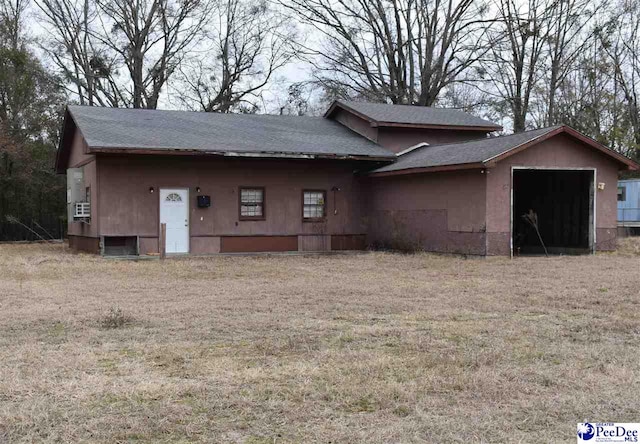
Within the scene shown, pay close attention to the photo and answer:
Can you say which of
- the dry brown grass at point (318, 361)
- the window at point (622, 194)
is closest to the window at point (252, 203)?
the dry brown grass at point (318, 361)

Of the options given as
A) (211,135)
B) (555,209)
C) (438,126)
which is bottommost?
(555,209)

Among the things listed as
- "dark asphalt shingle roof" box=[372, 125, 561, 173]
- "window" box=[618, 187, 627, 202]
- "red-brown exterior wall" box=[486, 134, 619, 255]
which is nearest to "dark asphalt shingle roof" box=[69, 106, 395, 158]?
"dark asphalt shingle roof" box=[372, 125, 561, 173]

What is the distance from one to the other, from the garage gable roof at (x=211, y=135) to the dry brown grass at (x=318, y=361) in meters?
7.53

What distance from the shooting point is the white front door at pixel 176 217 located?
19547 millimetres

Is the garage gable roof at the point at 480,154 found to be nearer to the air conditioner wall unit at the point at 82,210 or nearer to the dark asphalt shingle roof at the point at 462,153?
the dark asphalt shingle roof at the point at 462,153

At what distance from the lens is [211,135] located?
20.6 meters

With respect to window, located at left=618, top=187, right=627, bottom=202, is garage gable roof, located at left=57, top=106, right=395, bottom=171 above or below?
above

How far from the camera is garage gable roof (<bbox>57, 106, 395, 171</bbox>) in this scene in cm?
1870

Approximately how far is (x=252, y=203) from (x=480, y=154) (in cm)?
689

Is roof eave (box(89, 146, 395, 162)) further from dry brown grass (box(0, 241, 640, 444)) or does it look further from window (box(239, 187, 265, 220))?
dry brown grass (box(0, 241, 640, 444))

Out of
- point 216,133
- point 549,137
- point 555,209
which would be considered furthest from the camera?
point 555,209

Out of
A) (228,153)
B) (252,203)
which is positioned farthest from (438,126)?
(228,153)

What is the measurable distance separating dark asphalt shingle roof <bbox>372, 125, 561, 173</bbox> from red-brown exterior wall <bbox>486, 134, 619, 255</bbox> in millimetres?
367

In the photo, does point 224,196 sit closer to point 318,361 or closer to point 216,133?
point 216,133
